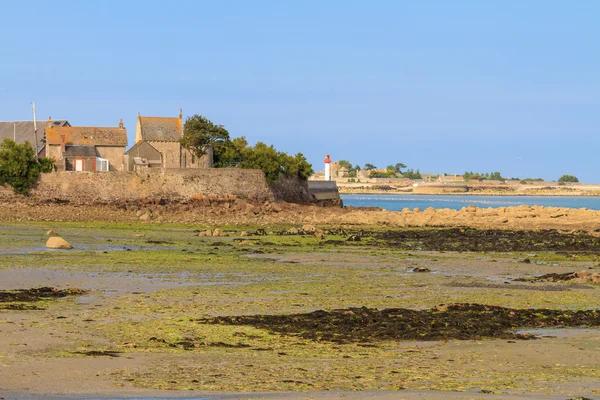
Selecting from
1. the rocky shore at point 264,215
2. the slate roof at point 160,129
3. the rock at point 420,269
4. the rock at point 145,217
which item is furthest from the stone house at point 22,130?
the rock at point 420,269

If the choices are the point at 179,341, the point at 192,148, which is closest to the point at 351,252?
the point at 179,341

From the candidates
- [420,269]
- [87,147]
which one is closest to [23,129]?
[87,147]

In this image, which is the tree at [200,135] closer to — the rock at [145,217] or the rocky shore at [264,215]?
the rocky shore at [264,215]

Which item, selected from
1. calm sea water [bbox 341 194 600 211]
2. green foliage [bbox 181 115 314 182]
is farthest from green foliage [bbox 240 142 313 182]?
calm sea water [bbox 341 194 600 211]

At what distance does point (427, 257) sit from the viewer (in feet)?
97.5

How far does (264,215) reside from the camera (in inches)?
2210

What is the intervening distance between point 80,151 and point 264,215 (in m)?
19.4

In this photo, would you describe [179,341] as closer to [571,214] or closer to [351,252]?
[351,252]

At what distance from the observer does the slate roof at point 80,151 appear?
67.7 m

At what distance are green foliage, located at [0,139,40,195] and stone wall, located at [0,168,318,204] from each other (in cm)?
48

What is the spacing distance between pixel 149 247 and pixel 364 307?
1658 cm

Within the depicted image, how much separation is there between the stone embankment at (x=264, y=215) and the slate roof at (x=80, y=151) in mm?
10127

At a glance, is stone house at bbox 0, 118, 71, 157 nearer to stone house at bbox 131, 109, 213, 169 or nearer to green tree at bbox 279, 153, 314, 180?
stone house at bbox 131, 109, 213, 169

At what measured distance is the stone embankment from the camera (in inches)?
1981
